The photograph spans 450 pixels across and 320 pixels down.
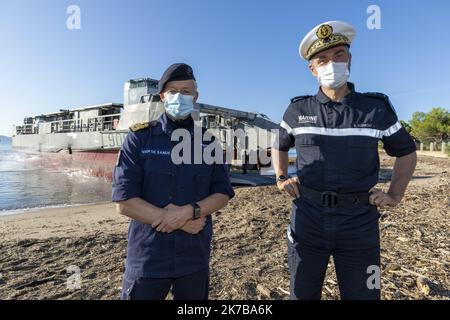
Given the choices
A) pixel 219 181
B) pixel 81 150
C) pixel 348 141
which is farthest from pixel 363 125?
pixel 81 150

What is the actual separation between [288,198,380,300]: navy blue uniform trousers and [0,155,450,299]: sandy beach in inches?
37.6

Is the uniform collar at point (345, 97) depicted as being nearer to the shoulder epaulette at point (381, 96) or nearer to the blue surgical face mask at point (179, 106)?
the shoulder epaulette at point (381, 96)

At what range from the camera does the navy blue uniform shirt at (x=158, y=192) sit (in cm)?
186

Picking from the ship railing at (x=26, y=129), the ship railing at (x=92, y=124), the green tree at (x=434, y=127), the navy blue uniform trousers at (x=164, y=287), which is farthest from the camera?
the green tree at (x=434, y=127)

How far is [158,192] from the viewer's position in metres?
1.94

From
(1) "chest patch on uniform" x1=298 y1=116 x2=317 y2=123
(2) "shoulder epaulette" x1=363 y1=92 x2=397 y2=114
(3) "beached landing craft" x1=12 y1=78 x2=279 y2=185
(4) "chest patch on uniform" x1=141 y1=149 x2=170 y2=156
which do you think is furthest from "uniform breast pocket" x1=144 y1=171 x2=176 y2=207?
(3) "beached landing craft" x1=12 y1=78 x2=279 y2=185

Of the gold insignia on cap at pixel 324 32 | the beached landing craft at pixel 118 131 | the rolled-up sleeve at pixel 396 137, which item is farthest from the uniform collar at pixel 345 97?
the beached landing craft at pixel 118 131

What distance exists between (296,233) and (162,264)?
92cm

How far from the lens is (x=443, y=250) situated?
12.0 feet

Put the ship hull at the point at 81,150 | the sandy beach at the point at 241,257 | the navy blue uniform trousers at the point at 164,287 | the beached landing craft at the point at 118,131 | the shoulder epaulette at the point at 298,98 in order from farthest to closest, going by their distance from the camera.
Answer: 1. the ship hull at the point at 81,150
2. the beached landing craft at the point at 118,131
3. the sandy beach at the point at 241,257
4. the shoulder epaulette at the point at 298,98
5. the navy blue uniform trousers at the point at 164,287

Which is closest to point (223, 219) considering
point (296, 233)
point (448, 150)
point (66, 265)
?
point (66, 265)

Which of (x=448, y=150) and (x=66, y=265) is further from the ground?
(x=448, y=150)

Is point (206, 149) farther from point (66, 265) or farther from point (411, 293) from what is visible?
point (66, 265)

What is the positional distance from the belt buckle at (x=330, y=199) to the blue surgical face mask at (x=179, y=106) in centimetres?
107
